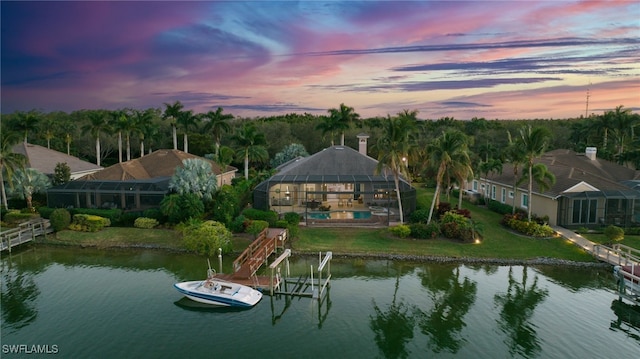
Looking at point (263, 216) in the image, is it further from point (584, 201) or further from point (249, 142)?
point (584, 201)

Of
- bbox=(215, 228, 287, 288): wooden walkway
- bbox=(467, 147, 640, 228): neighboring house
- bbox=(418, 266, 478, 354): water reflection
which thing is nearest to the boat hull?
bbox=(215, 228, 287, 288): wooden walkway

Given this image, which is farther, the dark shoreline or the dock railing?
the dark shoreline

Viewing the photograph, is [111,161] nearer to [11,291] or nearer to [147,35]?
[147,35]

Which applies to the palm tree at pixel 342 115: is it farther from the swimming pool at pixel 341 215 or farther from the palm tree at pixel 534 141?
the palm tree at pixel 534 141

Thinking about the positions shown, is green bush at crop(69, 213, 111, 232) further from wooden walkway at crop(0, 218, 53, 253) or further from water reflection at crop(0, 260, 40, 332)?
water reflection at crop(0, 260, 40, 332)

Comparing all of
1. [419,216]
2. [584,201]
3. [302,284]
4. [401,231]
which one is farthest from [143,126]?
[584,201]

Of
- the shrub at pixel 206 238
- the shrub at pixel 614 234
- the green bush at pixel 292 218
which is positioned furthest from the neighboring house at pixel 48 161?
the shrub at pixel 614 234
